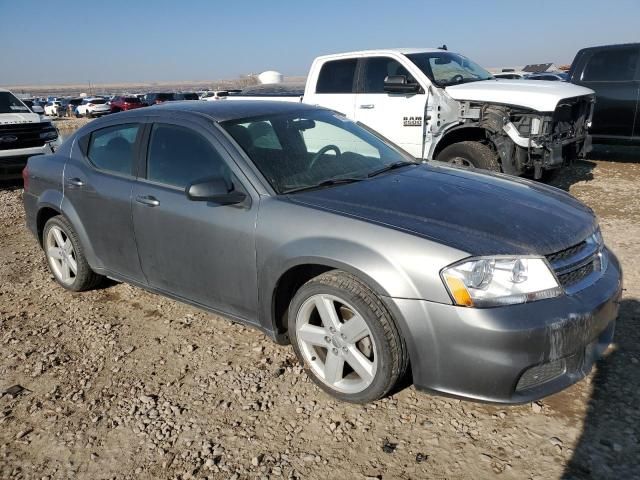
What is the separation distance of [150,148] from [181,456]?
80.7 inches

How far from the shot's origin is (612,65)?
9.25 metres

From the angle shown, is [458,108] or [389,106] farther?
[389,106]

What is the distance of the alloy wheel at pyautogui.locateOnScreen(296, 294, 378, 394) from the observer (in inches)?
106

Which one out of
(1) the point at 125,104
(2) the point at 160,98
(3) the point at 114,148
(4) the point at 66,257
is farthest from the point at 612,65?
(1) the point at 125,104

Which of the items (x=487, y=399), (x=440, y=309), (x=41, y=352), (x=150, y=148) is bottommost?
(x=41, y=352)

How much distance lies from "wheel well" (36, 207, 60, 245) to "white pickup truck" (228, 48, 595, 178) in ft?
8.73

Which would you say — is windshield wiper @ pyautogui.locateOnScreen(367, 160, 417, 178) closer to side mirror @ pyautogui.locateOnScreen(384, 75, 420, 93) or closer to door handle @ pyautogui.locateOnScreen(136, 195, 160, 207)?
door handle @ pyautogui.locateOnScreen(136, 195, 160, 207)

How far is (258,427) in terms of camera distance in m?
2.73

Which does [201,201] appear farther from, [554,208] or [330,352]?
[554,208]

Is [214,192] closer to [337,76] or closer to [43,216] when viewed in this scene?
[43,216]

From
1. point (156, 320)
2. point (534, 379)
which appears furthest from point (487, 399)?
point (156, 320)

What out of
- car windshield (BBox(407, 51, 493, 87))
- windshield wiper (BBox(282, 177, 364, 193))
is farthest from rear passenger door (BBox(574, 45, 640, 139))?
windshield wiper (BBox(282, 177, 364, 193))

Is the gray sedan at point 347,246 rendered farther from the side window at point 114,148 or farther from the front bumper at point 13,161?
the front bumper at point 13,161

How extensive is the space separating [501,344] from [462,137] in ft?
16.9
